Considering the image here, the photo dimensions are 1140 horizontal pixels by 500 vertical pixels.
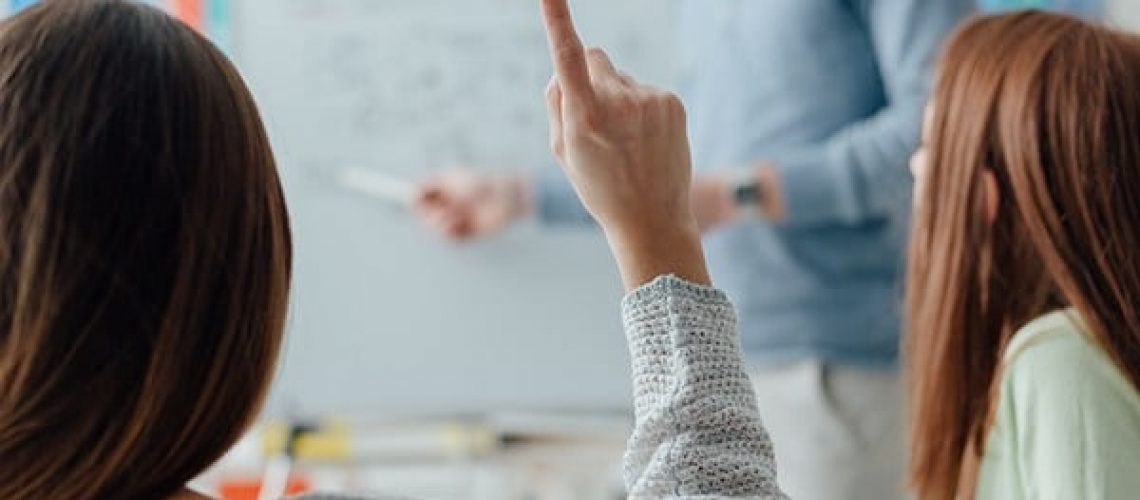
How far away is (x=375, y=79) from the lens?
2.37 metres

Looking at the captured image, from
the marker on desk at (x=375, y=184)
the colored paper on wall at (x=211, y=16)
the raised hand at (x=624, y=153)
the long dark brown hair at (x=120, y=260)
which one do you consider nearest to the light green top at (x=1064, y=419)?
the raised hand at (x=624, y=153)

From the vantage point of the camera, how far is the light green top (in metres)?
1.29

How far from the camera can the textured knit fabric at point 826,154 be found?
176cm

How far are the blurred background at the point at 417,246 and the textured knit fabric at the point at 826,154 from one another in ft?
1.78

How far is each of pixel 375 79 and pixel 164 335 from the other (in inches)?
62.6

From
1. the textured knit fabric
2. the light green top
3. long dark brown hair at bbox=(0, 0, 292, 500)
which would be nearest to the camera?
long dark brown hair at bbox=(0, 0, 292, 500)

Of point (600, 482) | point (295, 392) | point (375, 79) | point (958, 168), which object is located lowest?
point (600, 482)

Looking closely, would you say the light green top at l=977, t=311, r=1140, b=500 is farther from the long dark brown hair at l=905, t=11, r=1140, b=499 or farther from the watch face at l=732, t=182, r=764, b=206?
the watch face at l=732, t=182, r=764, b=206

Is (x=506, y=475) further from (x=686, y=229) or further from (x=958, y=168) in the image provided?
(x=686, y=229)

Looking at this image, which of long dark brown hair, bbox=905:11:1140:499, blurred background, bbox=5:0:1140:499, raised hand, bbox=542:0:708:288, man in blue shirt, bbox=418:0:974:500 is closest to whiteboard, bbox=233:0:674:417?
blurred background, bbox=5:0:1140:499

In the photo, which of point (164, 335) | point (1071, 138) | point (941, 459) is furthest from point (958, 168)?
point (164, 335)

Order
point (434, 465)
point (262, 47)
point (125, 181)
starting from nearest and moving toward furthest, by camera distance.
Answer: point (125, 181), point (262, 47), point (434, 465)

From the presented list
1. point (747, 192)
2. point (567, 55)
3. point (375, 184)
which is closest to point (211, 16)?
Result: point (375, 184)

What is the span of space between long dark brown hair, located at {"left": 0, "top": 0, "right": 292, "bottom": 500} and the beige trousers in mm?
1013
